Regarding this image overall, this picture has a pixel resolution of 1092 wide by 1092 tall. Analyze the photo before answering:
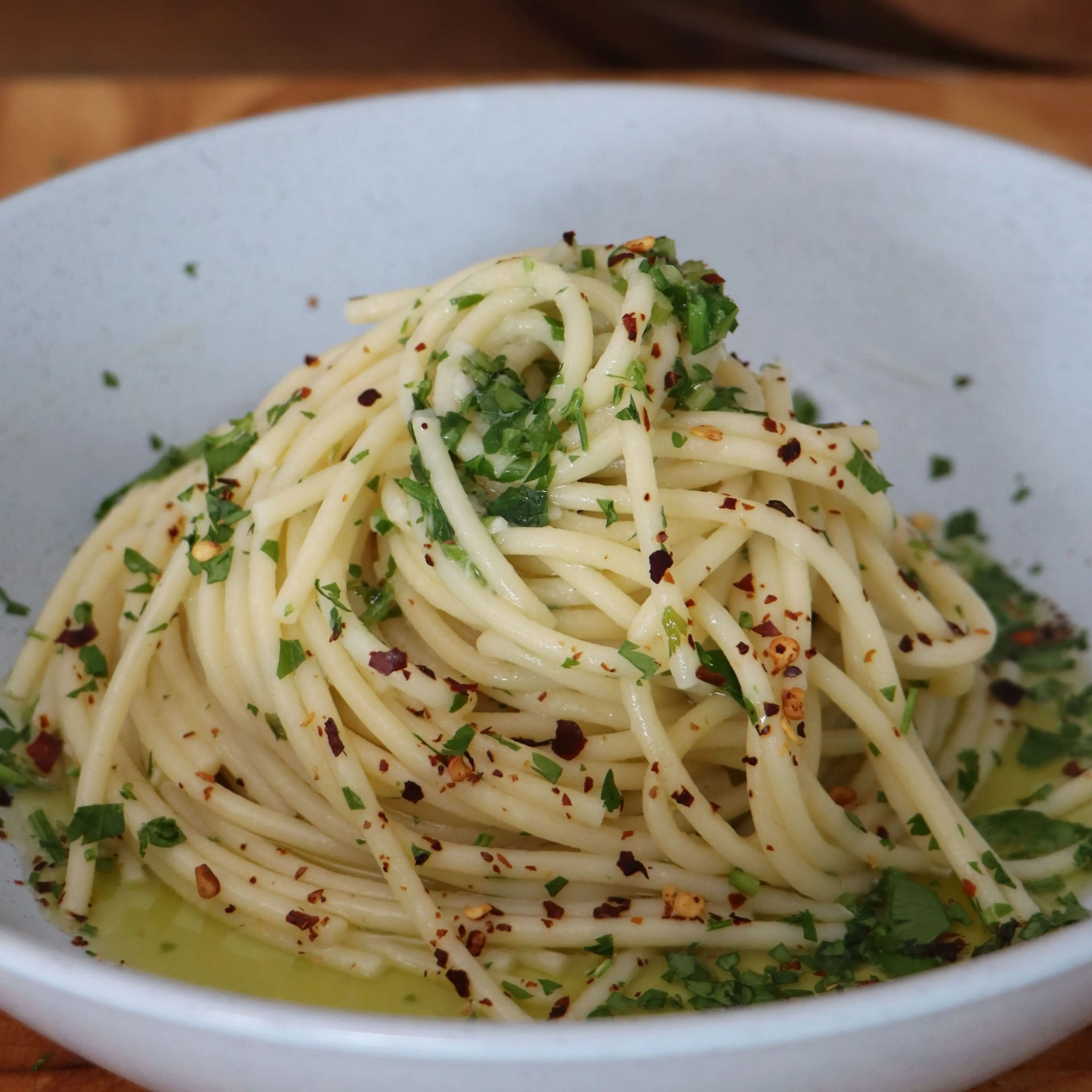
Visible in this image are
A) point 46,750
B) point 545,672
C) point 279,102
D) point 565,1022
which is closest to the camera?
point 565,1022

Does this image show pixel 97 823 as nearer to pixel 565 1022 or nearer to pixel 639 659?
pixel 639 659

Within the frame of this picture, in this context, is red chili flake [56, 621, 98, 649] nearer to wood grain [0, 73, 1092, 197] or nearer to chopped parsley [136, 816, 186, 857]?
chopped parsley [136, 816, 186, 857]

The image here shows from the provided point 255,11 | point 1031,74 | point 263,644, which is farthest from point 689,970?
point 255,11

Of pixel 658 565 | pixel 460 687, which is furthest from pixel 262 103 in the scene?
pixel 658 565

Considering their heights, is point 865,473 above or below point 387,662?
above

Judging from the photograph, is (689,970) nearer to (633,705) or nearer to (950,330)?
(633,705)

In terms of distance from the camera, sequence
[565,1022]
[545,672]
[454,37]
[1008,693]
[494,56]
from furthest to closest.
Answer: [454,37] < [494,56] < [1008,693] < [545,672] < [565,1022]

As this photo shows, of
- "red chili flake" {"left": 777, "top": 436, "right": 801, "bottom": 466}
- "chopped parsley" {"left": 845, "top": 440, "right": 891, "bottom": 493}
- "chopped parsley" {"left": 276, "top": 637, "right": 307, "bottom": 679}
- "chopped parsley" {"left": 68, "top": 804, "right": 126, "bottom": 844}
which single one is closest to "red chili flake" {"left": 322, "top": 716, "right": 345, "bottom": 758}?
"chopped parsley" {"left": 276, "top": 637, "right": 307, "bottom": 679}

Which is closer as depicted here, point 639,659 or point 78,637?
point 639,659
